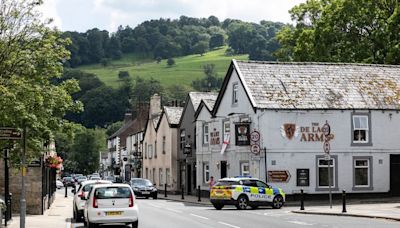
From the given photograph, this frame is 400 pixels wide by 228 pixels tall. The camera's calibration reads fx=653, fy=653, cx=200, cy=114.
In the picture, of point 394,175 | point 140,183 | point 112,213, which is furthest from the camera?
point 140,183

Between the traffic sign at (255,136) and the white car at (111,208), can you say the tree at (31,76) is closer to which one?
the white car at (111,208)

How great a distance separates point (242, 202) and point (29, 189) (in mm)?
10350

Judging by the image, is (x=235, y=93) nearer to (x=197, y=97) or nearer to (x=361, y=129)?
(x=361, y=129)

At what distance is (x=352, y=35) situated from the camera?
5397 cm

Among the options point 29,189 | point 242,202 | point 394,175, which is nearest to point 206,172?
point 394,175

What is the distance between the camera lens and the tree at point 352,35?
51.9 m

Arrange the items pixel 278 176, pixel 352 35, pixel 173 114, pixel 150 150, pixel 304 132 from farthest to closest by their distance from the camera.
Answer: pixel 150 150 < pixel 173 114 < pixel 352 35 < pixel 304 132 < pixel 278 176

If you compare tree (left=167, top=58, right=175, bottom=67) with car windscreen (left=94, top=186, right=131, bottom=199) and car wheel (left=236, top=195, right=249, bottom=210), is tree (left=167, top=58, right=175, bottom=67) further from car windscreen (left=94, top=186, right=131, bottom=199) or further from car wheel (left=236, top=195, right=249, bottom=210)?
car windscreen (left=94, top=186, right=131, bottom=199)

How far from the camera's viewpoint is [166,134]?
6084cm

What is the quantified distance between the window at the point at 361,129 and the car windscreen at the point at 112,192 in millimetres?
22157

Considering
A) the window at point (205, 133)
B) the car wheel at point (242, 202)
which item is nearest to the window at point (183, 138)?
the window at point (205, 133)

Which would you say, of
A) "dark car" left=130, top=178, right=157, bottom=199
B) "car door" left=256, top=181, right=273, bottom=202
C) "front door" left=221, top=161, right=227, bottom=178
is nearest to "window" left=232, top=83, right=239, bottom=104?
"front door" left=221, top=161, right=227, bottom=178

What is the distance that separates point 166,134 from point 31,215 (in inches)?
1266

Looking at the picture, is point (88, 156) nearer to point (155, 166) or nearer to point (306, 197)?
point (155, 166)
